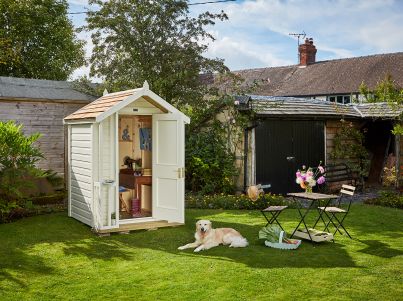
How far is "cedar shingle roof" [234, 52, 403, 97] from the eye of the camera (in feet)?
94.4

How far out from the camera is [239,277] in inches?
258

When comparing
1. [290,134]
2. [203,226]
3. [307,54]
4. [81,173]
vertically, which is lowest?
[203,226]

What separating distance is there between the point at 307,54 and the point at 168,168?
25.8 meters

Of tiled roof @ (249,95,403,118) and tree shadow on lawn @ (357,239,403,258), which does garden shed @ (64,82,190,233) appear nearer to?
tree shadow on lawn @ (357,239,403,258)

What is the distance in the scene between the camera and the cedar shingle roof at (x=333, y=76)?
94.4 ft

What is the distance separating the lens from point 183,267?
7.07 m

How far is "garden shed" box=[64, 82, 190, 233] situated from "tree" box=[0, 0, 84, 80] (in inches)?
578

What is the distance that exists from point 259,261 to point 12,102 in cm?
955

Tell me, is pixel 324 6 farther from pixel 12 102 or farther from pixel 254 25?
pixel 12 102

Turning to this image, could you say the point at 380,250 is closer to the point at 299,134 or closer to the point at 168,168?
the point at 168,168

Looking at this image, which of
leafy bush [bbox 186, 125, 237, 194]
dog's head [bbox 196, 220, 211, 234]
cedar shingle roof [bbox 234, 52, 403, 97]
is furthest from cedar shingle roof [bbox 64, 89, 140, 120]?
cedar shingle roof [bbox 234, 52, 403, 97]

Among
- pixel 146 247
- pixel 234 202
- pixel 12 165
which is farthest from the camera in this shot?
pixel 234 202

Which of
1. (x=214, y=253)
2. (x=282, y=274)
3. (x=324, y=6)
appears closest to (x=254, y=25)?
(x=324, y=6)

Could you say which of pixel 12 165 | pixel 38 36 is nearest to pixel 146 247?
pixel 12 165
